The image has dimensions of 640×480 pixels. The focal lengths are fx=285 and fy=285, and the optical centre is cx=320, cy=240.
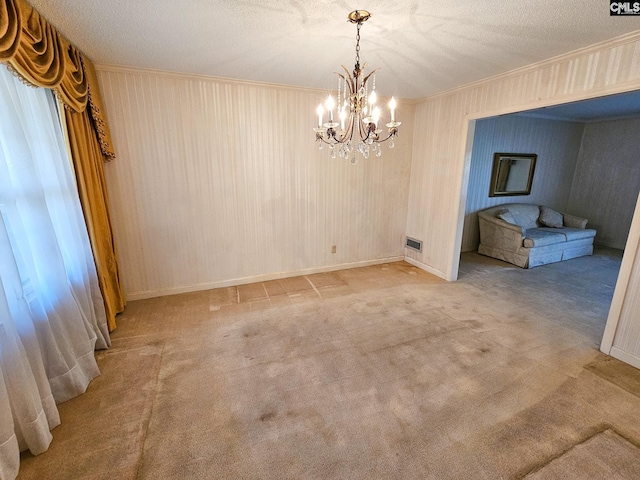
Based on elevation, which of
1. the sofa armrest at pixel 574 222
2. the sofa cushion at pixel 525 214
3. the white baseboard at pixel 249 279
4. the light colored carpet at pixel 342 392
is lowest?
the light colored carpet at pixel 342 392

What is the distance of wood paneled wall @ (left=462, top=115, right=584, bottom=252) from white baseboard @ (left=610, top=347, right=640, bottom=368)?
124 inches

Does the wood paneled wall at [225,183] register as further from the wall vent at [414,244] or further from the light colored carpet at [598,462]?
the light colored carpet at [598,462]

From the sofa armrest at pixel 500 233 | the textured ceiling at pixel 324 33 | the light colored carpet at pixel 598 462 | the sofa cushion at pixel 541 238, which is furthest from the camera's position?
the sofa armrest at pixel 500 233

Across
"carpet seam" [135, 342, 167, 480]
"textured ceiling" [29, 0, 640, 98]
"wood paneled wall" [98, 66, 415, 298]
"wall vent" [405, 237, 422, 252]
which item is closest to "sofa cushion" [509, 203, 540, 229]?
"wall vent" [405, 237, 422, 252]

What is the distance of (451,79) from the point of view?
3328 mm

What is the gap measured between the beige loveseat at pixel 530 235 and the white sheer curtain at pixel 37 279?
5.62 m

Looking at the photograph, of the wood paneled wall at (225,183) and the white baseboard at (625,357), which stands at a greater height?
the wood paneled wall at (225,183)

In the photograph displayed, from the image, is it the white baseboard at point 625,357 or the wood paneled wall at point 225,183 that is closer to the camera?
the white baseboard at point 625,357

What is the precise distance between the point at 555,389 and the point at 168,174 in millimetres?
4128

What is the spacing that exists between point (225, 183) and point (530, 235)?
4.84m

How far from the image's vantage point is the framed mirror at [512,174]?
5328 millimetres

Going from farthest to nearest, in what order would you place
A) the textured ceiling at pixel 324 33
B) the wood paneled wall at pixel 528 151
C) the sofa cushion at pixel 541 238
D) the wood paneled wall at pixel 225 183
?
the wood paneled wall at pixel 528 151 < the sofa cushion at pixel 541 238 < the wood paneled wall at pixel 225 183 < the textured ceiling at pixel 324 33

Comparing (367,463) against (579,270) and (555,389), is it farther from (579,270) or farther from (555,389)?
(579,270)

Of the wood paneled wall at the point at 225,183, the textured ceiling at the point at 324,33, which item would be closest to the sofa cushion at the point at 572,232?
the wood paneled wall at the point at 225,183
